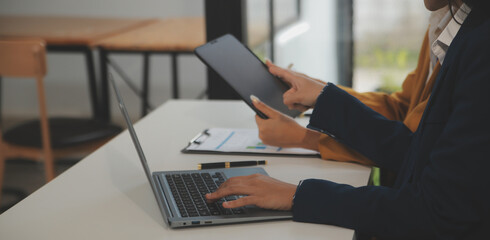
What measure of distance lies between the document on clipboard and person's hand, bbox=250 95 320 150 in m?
0.02

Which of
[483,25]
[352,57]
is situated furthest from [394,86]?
[483,25]

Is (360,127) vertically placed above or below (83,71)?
above

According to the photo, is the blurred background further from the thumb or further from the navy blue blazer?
the navy blue blazer

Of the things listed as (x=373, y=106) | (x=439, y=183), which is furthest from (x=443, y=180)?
(x=373, y=106)

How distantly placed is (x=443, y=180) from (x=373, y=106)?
608 mm

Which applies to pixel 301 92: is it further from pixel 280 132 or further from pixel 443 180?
→ pixel 443 180

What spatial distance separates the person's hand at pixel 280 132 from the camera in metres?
1.19

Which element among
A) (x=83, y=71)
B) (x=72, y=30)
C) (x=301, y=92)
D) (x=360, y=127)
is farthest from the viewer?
(x=83, y=71)

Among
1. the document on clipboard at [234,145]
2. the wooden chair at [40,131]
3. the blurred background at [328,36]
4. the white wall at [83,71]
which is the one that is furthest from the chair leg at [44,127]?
the white wall at [83,71]

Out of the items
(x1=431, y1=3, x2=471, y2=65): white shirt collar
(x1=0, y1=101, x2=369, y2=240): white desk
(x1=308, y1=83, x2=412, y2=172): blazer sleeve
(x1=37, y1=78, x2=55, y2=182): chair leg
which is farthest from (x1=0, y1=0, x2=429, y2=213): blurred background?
(x1=431, y1=3, x2=471, y2=65): white shirt collar

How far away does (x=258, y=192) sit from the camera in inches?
35.3

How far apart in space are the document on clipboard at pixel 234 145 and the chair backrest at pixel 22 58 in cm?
95

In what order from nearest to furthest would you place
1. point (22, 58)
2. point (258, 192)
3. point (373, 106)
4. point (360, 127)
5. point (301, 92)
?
1. point (258, 192)
2. point (360, 127)
3. point (301, 92)
4. point (373, 106)
5. point (22, 58)

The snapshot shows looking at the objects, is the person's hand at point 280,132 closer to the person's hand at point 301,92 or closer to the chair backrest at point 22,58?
the person's hand at point 301,92
